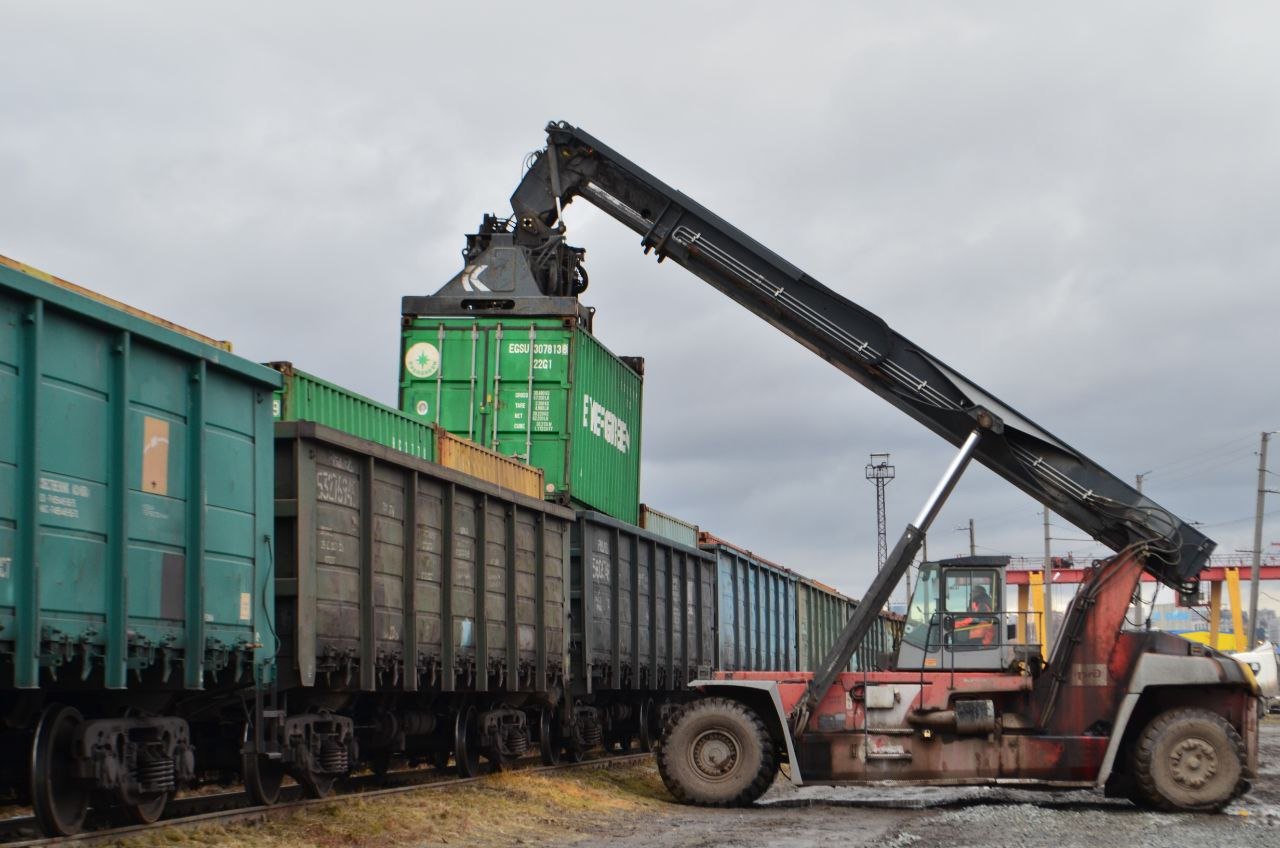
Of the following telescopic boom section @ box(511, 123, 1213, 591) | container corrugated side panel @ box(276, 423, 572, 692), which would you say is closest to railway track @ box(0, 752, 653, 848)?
container corrugated side panel @ box(276, 423, 572, 692)

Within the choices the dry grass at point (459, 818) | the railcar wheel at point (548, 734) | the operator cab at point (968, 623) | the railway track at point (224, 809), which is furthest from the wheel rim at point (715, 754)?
the railcar wheel at point (548, 734)

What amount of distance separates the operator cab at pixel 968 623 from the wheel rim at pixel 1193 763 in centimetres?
160

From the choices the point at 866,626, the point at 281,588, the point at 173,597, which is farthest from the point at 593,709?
the point at 173,597

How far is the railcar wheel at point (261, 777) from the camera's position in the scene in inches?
462

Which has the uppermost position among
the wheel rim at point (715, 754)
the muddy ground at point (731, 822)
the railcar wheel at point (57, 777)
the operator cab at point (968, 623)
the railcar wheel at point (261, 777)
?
the operator cab at point (968, 623)

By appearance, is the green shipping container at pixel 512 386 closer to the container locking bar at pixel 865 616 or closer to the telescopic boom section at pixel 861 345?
the telescopic boom section at pixel 861 345

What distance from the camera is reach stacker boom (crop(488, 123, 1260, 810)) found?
47.5 ft

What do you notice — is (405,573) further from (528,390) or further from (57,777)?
(528,390)

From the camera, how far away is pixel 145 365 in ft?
32.0

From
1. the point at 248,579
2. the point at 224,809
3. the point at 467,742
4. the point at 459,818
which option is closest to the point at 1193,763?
the point at 459,818

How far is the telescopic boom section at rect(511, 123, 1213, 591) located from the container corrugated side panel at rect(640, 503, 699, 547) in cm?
675

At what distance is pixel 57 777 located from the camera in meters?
9.43

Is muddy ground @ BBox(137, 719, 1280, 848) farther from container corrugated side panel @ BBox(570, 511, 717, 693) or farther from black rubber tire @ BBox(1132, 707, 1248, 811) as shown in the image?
container corrugated side panel @ BBox(570, 511, 717, 693)

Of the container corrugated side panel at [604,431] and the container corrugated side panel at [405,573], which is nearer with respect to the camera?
the container corrugated side panel at [405,573]
